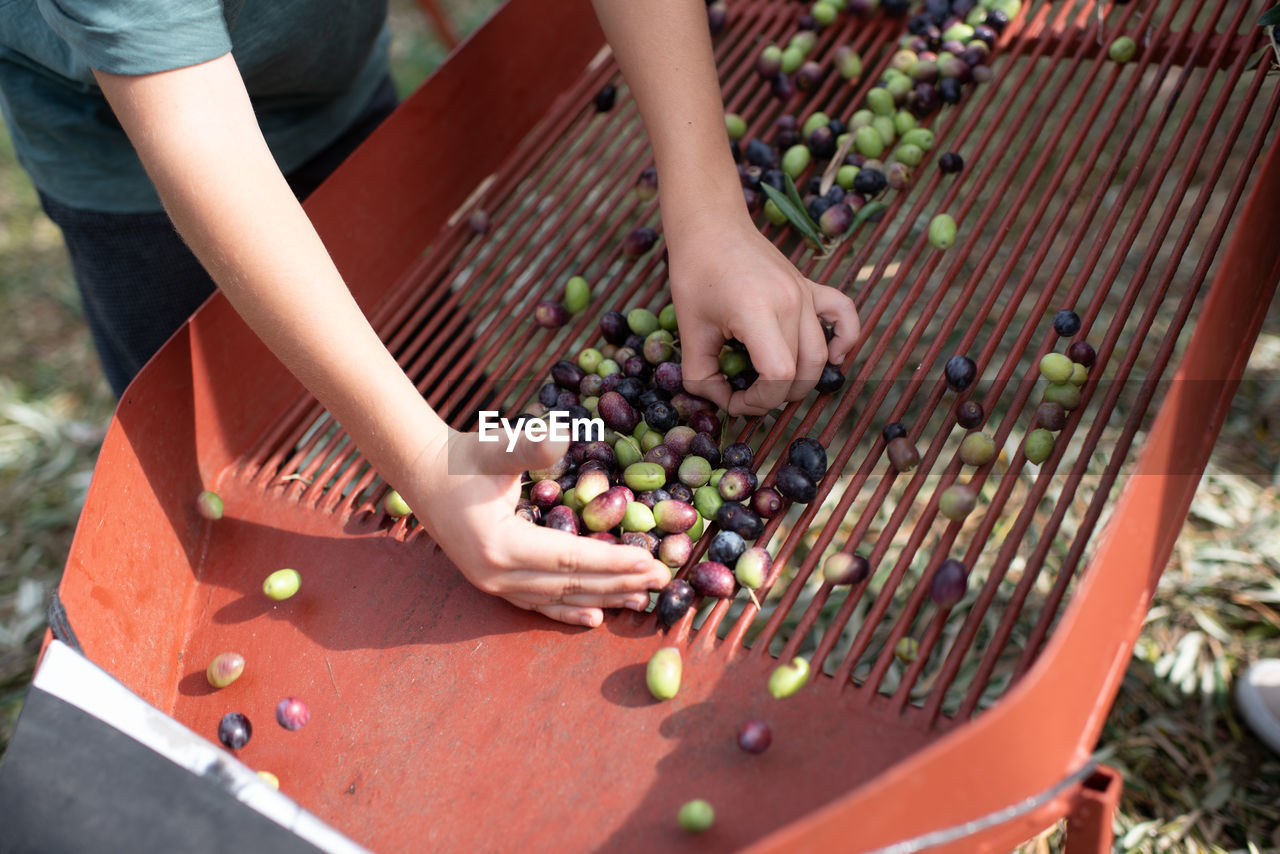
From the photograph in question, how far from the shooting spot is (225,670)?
1430 millimetres

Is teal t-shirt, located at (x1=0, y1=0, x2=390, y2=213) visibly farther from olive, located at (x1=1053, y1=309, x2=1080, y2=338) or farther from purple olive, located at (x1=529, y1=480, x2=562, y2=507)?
olive, located at (x1=1053, y1=309, x2=1080, y2=338)

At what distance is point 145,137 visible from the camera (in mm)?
1227

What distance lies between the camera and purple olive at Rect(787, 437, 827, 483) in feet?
4.87

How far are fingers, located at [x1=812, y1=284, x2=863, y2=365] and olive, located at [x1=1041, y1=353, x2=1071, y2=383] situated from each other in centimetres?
31

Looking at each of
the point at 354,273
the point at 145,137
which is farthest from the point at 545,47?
the point at 145,137

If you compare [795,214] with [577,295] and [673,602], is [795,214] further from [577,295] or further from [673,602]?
[673,602]

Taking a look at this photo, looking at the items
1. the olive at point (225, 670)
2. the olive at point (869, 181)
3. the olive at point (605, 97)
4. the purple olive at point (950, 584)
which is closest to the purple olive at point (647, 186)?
the olive at point (605, 97)

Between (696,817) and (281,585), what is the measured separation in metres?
0.78

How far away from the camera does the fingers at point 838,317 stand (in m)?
1.56

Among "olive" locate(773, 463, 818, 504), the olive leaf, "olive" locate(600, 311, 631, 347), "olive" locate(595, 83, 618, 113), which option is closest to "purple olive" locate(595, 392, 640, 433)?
"olive" locate(600, 311, 631, 347)

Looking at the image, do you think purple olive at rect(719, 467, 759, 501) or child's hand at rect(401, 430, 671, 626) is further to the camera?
purple olive at rect(719, 467, 759, 501)

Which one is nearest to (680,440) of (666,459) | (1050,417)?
(666,459)

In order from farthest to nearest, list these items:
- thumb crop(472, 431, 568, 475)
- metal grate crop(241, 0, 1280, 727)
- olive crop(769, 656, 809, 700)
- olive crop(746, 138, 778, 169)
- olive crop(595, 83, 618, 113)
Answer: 1. olive crop(595, 83, 618, 113)
2. olive crop(746, 138, 778, 169)
3. metal grate crop(241, 0, 1280, 727)
4. olive crop(769, 656, 809, 700)
5. thumb crop(472, 431, 568, 475)

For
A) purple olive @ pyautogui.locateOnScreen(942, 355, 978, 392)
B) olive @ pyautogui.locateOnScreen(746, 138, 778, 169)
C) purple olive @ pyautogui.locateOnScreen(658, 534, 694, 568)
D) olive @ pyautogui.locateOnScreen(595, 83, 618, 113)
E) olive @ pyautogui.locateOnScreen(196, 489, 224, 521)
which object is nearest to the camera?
purple olive @ pyautogui.locateOnScreen(658, 534, 694, 568)
